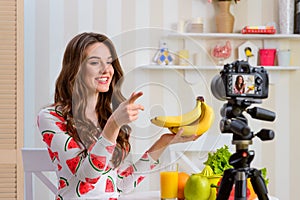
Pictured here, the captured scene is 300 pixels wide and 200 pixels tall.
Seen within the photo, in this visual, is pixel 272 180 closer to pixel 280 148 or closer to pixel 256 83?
pixel 280 148

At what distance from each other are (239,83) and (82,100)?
45 cm

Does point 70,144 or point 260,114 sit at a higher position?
point 260,114

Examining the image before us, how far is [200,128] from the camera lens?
1315 mm

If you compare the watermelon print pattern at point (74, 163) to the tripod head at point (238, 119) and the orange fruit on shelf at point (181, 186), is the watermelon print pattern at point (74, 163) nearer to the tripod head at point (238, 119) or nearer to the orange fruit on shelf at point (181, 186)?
the orange fruit on shelf at point (181, 186)

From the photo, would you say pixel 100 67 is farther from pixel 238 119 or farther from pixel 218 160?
pixel 218 160

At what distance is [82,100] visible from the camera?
1.56 meters

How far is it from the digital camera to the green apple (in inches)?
14.9

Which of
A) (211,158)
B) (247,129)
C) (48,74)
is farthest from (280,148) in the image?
(247,129)

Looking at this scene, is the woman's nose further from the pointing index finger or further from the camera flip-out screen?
the camera flip-out screen

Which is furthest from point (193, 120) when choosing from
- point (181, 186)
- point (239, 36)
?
point (239, 36)

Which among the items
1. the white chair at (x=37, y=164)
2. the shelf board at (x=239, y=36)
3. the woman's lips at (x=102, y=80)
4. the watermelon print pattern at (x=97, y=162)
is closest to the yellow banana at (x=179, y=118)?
the woman's lips at (x=102, y=80)

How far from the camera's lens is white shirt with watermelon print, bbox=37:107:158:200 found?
1.71 metres

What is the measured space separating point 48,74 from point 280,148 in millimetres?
1314

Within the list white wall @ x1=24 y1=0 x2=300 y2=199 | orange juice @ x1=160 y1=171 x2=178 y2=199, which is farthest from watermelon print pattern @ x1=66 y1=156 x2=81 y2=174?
white wall @ x1=24 y1=0 x2=300 y2=199
